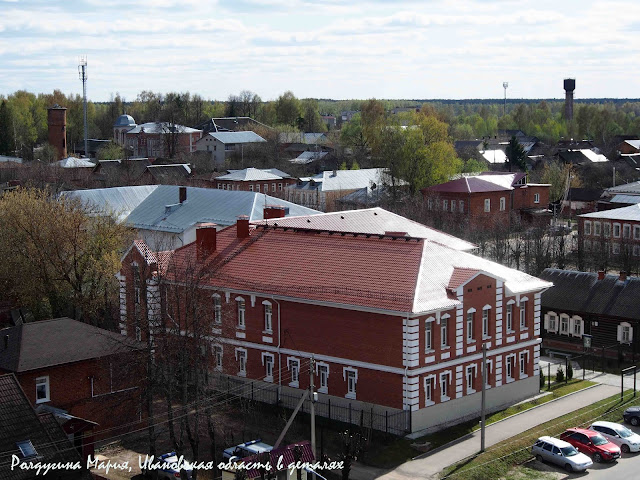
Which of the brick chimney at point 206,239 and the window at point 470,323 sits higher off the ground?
the brick chimney at point 206,239

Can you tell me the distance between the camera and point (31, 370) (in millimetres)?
31094

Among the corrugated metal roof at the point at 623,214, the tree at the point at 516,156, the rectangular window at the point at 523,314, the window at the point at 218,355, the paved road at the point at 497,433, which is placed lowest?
the paved road at the point at 497,433

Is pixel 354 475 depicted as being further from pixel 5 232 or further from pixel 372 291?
pixel 5 232

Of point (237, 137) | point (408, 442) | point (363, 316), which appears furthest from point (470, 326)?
point (237, 137)

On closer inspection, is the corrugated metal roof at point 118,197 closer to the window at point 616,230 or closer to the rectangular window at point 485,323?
the window at point 616,230

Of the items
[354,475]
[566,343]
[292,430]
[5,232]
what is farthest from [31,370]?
[566,343]

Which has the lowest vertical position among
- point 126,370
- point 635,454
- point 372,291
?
point 635,454

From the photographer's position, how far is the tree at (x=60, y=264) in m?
45.1

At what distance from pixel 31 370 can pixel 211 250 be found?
1103 centimetres

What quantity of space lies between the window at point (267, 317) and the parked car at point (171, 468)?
806 cm

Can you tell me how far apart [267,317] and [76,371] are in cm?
790

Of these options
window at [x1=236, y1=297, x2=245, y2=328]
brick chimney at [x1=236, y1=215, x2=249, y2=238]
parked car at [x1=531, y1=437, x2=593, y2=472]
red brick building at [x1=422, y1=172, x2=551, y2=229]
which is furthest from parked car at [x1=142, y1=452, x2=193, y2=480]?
red brick building at [x1=422, y1=172, x2=551, y2=229]

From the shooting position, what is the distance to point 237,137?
5094 inches

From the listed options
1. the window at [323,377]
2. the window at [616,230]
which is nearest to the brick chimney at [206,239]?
the window at [323,377]
